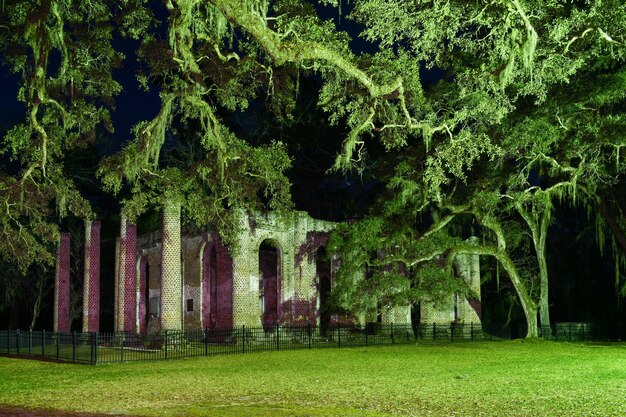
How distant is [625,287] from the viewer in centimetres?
3391

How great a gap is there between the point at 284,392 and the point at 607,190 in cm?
2180

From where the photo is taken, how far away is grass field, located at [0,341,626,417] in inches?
421

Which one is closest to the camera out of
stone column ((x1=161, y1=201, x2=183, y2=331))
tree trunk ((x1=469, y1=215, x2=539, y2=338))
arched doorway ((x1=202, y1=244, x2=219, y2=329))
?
stone column ((x1=161, y1=201, x2=183, y2=331))

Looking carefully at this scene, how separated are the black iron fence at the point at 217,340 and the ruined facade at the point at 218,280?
127 cm

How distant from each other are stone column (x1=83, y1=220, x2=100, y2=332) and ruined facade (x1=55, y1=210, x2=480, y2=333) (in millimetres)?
48

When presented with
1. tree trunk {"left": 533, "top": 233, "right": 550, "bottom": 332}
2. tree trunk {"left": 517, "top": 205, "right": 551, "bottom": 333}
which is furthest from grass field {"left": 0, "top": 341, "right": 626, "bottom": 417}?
tree trunk {"left": 533, "top": 233, "right": 550, "bottom": 332}

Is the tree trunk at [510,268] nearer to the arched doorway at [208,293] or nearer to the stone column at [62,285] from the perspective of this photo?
the arched doorway at [208,293]

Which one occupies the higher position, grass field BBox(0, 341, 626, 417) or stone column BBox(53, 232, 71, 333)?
stone column BBox(53, 232, 71, 333)

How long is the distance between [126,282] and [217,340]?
439 inches

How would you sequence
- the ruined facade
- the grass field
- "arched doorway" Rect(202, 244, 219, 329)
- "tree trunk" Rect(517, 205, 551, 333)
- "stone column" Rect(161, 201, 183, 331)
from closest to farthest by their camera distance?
1. the grass field
2. "stone column" Rect(161, 201, 183, 331)
3. the ruined facade
4. "tree trunk" Rect(517, 205, 551, 333)
5. "arched doorway" Rect(202, 244, 219, 329)

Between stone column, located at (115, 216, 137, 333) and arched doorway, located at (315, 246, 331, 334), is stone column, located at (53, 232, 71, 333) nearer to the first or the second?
stone column, located at (115, 216, 137, 333)

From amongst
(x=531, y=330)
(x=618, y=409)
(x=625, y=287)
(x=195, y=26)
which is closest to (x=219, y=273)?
(x=531, y=330)

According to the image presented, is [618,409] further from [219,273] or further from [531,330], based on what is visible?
[219,273]

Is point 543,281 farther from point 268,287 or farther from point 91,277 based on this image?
point 91,277
